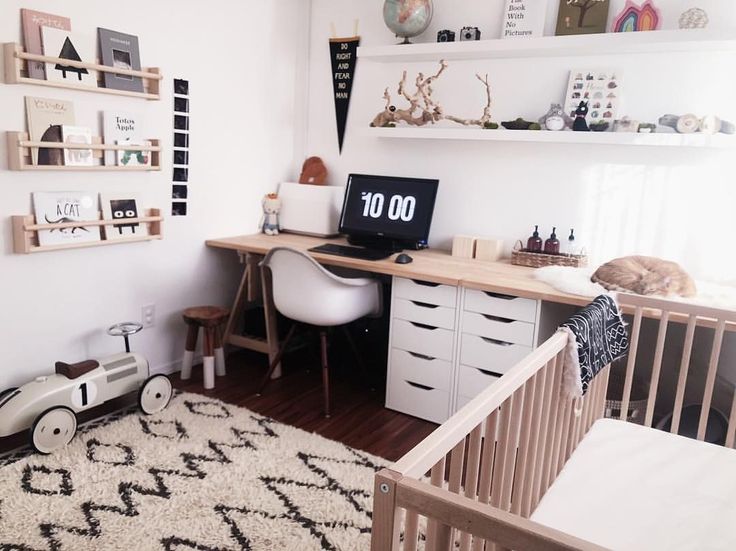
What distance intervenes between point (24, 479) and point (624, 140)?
266cm

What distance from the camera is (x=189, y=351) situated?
118 inches

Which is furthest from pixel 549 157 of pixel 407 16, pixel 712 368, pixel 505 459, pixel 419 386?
pixel 505 459

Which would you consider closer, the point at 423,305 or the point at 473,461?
the point at 473,461

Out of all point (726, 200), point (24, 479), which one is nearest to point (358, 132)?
point (726, 200)

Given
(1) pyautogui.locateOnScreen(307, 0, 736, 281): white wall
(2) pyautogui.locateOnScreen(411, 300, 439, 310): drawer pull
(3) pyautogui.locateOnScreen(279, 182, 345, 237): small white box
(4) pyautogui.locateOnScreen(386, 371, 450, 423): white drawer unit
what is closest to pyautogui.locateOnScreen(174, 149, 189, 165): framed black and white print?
(3) pyautogui.locateOnScreen(279, 182, 345, 237): small white box

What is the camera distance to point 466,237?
296 centimetres

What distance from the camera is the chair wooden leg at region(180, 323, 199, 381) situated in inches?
117

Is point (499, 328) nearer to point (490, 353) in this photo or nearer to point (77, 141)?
point (490, 353)

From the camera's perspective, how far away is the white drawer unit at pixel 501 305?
2.37 metres

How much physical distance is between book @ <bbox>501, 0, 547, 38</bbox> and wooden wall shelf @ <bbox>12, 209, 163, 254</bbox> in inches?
74.8

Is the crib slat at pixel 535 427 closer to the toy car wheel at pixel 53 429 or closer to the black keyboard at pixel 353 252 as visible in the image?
the black keyboard at pixel 353 252

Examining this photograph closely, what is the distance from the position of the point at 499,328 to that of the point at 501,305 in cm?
10

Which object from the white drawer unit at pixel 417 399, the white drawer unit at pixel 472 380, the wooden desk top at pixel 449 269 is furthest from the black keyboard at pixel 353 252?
the white drawer unit at pixel 472 380

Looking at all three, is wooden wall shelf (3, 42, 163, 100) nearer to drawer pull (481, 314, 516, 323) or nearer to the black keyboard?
the black keyboard
